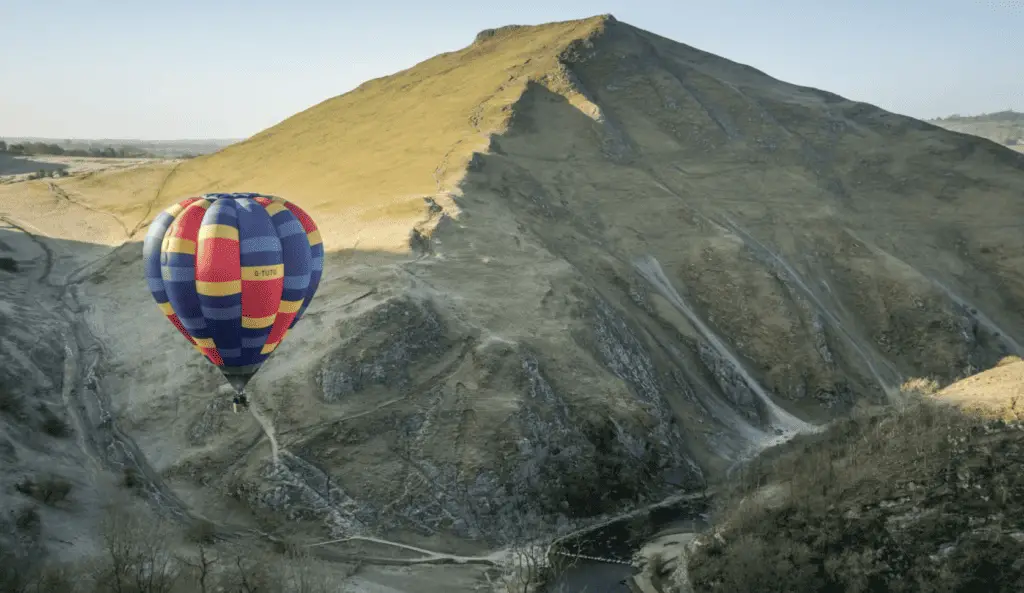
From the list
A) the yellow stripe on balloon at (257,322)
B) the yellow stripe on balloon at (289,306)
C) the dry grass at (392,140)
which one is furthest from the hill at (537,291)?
the yellow stripe on balloon at (257,322)

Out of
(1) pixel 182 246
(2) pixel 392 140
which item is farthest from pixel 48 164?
(1) pixel 182 246

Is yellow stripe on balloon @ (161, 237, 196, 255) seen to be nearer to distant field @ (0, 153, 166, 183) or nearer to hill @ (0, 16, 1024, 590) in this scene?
hill @ (0, 16, 1024, 590)

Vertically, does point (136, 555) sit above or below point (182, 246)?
below

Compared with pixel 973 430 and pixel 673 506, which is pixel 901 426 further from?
pixel 673 506

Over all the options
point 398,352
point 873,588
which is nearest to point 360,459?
point 398,352

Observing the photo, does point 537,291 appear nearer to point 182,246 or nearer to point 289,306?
point 289,306

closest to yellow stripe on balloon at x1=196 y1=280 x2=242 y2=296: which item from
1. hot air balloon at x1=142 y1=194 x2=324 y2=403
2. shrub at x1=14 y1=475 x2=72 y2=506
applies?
hot air balloon at x1=142 y1=194 x2=324 y2=403
